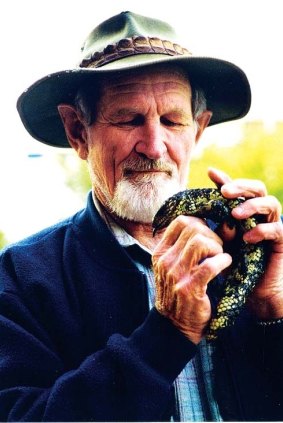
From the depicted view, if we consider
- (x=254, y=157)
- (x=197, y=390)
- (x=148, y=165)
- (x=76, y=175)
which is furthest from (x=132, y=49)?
(x=76, y=175)

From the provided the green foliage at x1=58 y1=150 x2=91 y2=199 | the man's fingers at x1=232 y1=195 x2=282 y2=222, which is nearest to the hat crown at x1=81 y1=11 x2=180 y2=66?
the man's fingers at x1=232 y1=195 x2=282 y2=222

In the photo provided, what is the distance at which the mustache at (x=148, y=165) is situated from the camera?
2.05 meters

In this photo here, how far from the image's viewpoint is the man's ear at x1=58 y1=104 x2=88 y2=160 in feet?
7.66

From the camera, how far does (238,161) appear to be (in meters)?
5.09

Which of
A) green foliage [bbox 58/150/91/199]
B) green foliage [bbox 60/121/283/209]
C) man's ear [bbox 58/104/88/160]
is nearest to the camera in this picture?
man's ear [bbox 58/104/88/160]

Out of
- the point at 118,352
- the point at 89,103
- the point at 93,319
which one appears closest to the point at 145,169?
the point at 89,103

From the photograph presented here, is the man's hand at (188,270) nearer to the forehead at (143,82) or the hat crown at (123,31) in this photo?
the forehead at (143,82)

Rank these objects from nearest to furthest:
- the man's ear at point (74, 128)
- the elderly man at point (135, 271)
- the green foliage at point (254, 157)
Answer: the elderly man at point (135, 271)
the man's ear at point (74, 128)
the green foliage at point (254, 157)

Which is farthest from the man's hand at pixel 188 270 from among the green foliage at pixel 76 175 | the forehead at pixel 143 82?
the green foliage at pixel 76 175

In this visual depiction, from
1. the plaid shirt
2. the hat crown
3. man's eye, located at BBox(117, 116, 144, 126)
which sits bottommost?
the plaid shirt

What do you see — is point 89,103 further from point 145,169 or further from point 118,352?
point 118,352

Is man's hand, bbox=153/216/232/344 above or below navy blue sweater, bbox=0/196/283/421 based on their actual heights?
above

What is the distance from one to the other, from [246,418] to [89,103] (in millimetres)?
1275

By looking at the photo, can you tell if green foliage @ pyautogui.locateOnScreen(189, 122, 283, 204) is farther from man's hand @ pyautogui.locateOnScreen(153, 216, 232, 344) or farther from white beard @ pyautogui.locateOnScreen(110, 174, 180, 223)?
man's hand @ pyautogui.locateOnScreen(153, 216, 232, 344)
